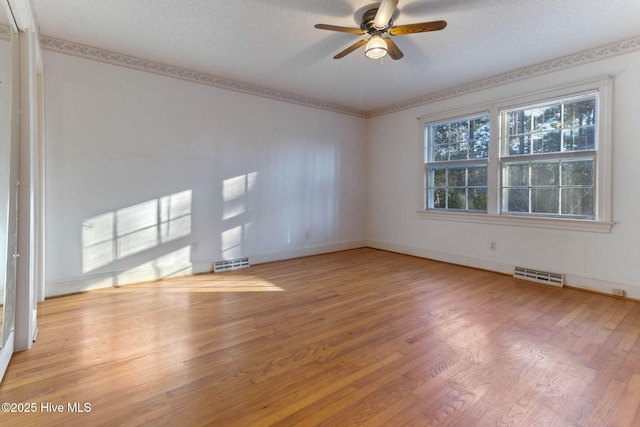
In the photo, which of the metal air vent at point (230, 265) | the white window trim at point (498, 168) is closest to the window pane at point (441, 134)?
the white window trim at point (498, 168)

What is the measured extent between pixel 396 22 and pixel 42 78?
3.45 meters

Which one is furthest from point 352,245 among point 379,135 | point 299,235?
point 379,135

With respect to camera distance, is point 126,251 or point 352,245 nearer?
point 126,251

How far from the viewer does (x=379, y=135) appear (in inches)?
219

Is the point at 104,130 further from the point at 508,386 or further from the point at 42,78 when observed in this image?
the point at 508,386

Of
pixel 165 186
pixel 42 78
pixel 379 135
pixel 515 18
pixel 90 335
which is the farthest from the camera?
pixel 379 135

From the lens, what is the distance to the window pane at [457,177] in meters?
4.43

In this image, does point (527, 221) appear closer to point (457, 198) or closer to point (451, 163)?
point (457, 198)

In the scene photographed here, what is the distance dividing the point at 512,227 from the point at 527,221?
0.63 feet

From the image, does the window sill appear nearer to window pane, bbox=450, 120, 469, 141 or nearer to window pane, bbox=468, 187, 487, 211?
window pane, bbox=468, 187, 487, 211

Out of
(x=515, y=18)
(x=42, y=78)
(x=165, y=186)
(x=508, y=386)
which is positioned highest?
(x=515, y=18)

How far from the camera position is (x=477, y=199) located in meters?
4.25

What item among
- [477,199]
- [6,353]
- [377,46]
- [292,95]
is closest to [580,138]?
[477,199]

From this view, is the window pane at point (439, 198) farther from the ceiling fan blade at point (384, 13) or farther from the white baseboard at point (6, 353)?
the white baseboard at point (6, 353)
